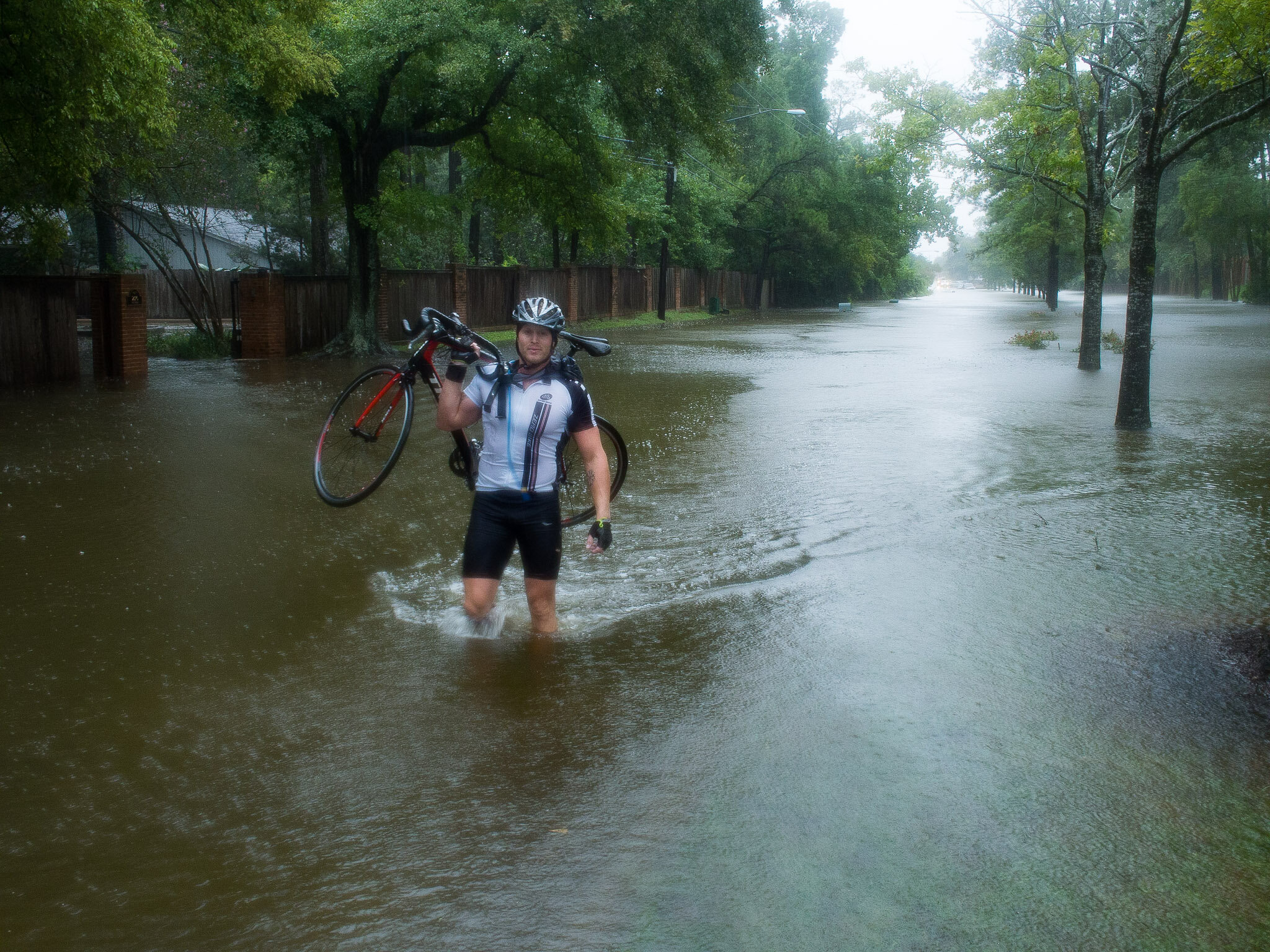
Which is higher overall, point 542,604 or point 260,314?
point 260,314

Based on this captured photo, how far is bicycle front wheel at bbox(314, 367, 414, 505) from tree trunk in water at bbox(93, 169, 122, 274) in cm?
1314

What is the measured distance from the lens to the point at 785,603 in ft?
20.2

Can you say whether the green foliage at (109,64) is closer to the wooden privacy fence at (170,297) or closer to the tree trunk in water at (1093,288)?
the tree trunk in water at (1093,288)

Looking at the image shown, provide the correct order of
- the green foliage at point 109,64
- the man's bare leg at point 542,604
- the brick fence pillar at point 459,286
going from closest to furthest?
the man's bare leg at point 542,604 < the green foliage at point 109,64 < the brick fence pillar at point 459,286

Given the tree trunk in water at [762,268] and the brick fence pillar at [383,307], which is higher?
the tree trunk in water at [762,268]

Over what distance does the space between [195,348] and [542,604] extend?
60.5 ft

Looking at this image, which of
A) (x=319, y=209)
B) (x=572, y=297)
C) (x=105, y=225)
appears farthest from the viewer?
(x=572, y=297)

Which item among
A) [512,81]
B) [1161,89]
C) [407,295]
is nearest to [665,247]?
[407,295]

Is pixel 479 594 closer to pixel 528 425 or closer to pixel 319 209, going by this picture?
pixel 528 425

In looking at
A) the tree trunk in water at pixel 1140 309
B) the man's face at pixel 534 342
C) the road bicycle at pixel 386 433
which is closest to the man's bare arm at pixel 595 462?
the man's face at pixel 534 342

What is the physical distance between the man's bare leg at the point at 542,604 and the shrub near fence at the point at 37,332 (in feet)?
42.6

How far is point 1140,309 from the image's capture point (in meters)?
12.1

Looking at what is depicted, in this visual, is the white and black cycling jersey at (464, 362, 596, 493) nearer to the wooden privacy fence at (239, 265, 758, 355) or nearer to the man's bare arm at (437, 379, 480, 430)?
the man's bare arm at (437, 379, 480, 430)

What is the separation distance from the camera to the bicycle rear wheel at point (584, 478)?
7500mm
